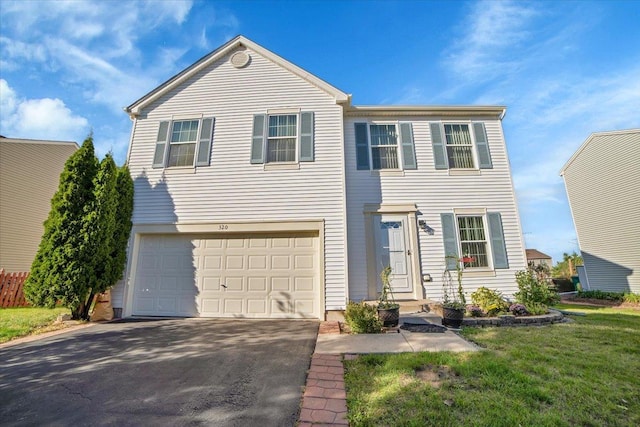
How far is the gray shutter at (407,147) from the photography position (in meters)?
8.51

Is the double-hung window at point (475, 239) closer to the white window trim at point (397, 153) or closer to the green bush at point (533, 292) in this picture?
the green bush at point (533, 292)

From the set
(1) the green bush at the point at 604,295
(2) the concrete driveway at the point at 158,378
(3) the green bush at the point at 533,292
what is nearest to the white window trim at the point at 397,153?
(3) the green bush at the point at 533,292

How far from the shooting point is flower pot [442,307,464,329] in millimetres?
5578

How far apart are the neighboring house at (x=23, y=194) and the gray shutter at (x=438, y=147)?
16.7 metres

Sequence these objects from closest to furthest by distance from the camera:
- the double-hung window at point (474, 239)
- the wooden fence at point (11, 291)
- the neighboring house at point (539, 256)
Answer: the double-hung window at point (474, 239) → the wooden fence at point (11, 291) → the neighboring house at point (539, 256)

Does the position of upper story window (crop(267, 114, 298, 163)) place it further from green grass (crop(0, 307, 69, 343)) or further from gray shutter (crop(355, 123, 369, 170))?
green grass (crop(0, 307, 69, 343))

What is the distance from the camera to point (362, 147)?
8641mm

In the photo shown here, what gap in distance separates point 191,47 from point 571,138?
62.1ft

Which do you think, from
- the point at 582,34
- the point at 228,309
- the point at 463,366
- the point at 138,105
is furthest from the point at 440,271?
the point at 138,105

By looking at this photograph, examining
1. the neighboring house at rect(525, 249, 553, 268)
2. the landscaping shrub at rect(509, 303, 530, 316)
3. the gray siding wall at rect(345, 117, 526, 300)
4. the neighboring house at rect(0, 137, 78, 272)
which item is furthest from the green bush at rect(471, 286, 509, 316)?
the neighboring house at rect(525, 249, 553, 268)

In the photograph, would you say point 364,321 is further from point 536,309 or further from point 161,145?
point 161,145

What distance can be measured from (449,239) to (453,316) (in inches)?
117

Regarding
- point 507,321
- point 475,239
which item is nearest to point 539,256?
point 475,239

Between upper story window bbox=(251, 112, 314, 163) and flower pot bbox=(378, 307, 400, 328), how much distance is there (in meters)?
4.56
